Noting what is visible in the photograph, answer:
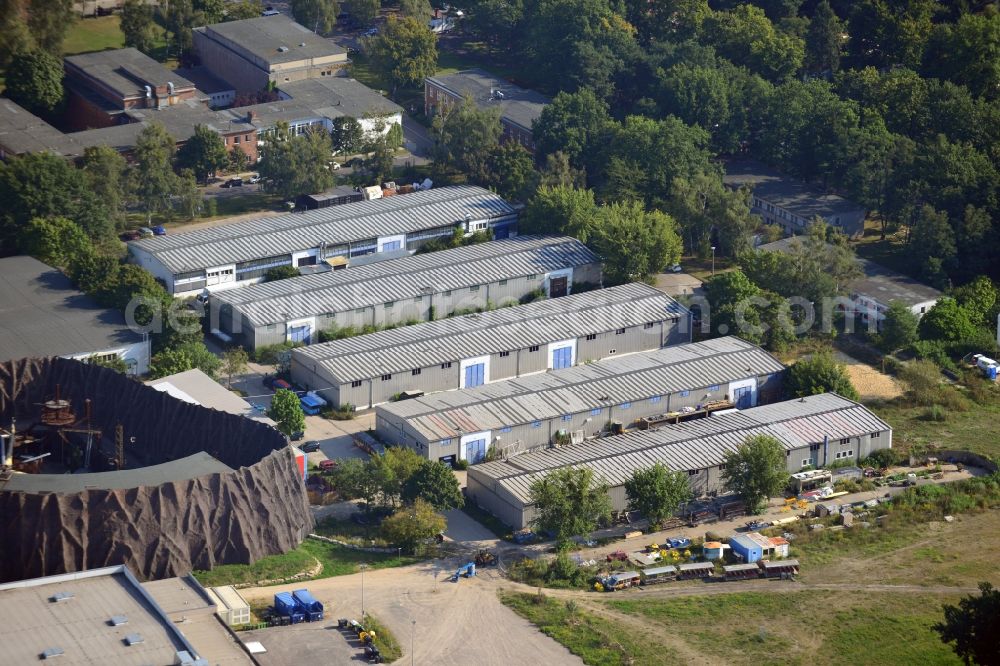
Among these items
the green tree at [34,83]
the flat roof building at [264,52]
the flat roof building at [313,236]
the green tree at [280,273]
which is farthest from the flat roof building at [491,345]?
the green tree at [34,83]

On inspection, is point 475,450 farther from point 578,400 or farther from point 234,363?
point 234,363

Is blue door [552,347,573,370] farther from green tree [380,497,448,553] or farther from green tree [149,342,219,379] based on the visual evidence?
green tree [380,497,448,553]

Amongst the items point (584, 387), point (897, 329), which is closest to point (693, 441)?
point (584, 387)

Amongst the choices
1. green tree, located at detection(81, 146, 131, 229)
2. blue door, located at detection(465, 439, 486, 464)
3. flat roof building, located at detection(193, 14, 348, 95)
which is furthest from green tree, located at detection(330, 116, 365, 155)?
blue door, located at detection(465, 439, 486, 464)

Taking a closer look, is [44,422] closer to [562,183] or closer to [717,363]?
[717,363]

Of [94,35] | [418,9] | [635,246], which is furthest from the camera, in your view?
[418,9]

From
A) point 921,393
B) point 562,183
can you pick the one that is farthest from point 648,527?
point 562,183
